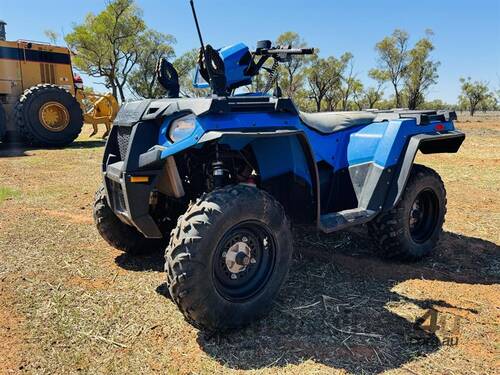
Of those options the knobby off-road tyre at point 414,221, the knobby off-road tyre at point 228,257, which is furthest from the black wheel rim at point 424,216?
the knobby off-road tyre at point 228,257

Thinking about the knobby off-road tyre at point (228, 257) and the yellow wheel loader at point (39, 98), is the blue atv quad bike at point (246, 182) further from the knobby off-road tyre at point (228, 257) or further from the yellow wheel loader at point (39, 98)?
the yellow wheel loader at point (39, 98)

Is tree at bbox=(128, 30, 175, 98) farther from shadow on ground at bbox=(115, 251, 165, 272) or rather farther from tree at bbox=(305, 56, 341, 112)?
shadow on ground at bbox=(115, 251, 165, 272)

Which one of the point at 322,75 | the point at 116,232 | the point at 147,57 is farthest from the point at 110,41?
the point at 116,232

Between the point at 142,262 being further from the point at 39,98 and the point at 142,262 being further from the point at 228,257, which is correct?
the point at 39,98

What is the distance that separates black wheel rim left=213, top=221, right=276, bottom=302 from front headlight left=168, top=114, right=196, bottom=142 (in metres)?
0.72

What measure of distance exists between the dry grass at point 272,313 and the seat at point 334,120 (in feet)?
4.23

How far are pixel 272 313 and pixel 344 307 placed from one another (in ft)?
1.88

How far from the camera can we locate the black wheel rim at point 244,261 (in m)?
3.11

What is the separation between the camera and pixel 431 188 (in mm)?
4707

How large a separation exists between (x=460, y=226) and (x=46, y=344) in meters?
4.89

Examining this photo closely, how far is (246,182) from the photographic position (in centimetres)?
→ 377

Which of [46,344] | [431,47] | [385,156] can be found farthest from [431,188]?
[431,47]

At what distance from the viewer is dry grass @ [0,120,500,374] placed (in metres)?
2.87

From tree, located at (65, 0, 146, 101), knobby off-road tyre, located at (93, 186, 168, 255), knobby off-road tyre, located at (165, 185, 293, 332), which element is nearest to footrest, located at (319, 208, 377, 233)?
knobby off-road tyre, located at (165, 185, 293, 332)
